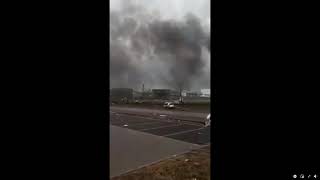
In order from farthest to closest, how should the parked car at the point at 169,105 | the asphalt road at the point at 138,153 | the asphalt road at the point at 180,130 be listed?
the parked car at the point at 169,105 → the asphalt road at the point at 180,130 → the asphalt road at the point at 138,153

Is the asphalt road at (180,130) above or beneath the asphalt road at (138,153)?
beneath

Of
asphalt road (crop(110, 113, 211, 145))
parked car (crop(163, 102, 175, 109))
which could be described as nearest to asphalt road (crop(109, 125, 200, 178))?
asphalt road (crop(110, 113, 211, 145))

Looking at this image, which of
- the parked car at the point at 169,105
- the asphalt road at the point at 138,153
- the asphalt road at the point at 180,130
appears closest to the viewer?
the asphalt road at the point at 138,153

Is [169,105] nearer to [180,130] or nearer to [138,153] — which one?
[180,130]

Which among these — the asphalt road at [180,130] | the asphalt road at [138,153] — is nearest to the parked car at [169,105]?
the asphalt road at [180,130]

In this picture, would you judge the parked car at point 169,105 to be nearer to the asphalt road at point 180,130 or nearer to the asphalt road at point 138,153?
the asphalt road at point 180,130

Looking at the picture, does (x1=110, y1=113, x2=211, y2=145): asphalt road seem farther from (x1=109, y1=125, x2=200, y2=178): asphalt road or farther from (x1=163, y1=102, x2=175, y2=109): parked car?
(x1=163, y1=102, x2=175, y2=109): parked car

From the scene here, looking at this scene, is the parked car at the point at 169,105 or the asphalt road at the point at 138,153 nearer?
the asphalt road at the point at 138,153
